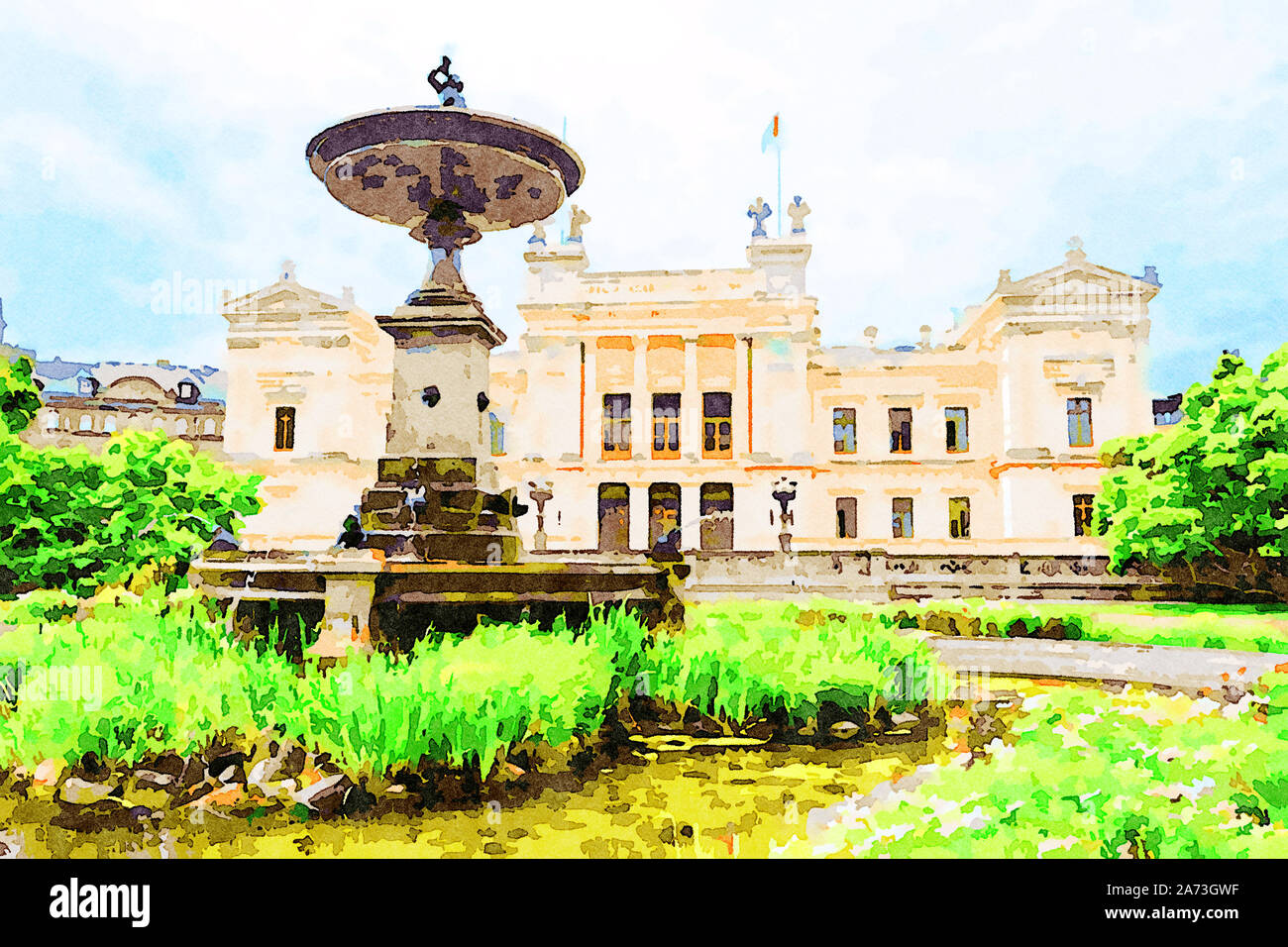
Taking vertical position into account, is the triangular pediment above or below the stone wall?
above

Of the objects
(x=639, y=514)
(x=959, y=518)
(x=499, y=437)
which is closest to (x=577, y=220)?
(x=499, y=437)

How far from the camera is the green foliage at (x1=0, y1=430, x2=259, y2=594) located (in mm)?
12969

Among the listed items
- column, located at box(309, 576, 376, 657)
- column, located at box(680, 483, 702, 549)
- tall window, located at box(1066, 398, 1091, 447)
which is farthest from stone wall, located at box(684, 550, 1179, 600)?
column, located at box(309, 576, 376, 657)

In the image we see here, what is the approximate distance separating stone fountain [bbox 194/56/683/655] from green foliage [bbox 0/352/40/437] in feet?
27.4

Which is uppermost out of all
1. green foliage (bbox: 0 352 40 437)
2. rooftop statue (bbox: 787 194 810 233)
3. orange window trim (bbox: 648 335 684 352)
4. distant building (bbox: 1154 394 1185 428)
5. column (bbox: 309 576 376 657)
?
rooftop statue (bbox: 787 194 810 233)

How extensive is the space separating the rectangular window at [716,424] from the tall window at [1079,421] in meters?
12.3

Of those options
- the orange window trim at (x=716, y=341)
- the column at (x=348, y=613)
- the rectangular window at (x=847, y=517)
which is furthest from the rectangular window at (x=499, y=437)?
the column at (x=348, y=613)

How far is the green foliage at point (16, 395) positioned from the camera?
494 inches

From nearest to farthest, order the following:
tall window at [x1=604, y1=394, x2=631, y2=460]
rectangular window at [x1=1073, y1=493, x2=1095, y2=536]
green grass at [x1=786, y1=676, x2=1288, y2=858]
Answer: green grass at [x1=786, y1=676, x2=1288, y2=858] < rectangular window at [x1=1073, y1=493, x2=1095, y2=536] < tall window at [x1=604, y1=394, x2=631, y2=460]

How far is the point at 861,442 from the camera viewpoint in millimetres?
33500

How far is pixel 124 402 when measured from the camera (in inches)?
983

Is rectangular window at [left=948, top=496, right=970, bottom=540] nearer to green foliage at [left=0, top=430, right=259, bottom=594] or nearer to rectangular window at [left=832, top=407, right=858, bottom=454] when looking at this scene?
rectangular window at [left=832, top=407, right=858, bottom=454]
